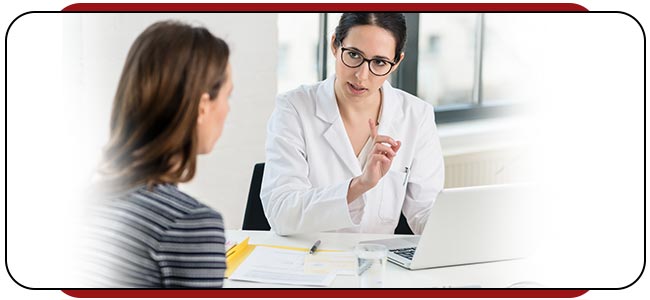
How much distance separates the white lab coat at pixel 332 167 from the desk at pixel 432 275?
0.05 m

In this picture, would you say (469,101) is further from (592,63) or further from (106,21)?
(106,21)

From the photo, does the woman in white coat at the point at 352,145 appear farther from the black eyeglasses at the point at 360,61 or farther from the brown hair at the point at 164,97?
the brown hair at the point at 164,97

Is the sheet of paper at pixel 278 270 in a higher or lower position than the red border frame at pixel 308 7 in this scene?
lower

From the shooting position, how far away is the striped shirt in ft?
3.80

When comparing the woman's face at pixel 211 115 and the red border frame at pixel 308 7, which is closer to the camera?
the woman's face at pixel 211 115

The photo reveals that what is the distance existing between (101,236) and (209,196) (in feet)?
3.81

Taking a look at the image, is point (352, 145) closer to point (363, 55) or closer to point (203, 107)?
point (363, 55)

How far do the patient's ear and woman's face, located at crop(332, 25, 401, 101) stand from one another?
23.7 inches

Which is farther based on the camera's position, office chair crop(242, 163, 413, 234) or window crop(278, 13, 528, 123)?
window crop(278, 13, 528, 123)

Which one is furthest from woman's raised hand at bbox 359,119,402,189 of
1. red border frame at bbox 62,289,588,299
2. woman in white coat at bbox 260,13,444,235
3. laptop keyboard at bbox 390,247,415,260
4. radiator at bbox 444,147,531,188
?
radiator at bbox 444,147,531,188

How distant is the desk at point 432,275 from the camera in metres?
1.50

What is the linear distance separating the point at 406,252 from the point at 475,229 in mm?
134

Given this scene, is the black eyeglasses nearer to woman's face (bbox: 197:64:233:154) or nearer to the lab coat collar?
the lab coat collar

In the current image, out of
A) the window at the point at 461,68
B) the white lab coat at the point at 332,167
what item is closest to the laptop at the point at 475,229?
the white lab coat at the point at 332,167
